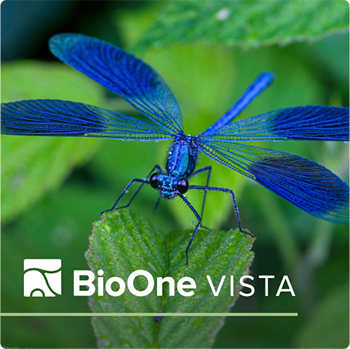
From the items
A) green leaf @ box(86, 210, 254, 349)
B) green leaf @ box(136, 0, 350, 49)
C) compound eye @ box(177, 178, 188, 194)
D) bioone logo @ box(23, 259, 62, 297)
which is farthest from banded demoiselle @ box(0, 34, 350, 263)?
bioone logo @ box(23, 259, 62, 297)

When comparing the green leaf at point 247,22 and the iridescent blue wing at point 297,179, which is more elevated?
the green leaf at point 247,22

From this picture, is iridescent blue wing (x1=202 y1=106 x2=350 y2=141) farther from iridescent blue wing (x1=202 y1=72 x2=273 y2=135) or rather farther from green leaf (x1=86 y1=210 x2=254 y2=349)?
green leaf (x1=86 y1=210 x2=254 y2=349)

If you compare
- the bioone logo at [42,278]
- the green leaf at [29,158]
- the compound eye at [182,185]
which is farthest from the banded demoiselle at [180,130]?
the bioone logo at [42,278]

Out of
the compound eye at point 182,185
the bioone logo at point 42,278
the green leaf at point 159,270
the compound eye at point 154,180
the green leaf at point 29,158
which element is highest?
the green leaf at point 29,158

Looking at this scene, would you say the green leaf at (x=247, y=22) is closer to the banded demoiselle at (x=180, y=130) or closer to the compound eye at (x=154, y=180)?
the banded demoiselle at (x=180, y=130)

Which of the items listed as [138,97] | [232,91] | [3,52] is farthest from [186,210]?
[3,52]

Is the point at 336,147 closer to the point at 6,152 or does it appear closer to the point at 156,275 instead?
the point at 156,275

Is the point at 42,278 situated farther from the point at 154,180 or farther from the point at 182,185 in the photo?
the point at 182,185

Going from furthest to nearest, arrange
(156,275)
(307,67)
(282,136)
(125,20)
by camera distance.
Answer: (307,67) < (125,20) < (282,136) < (156,275)
